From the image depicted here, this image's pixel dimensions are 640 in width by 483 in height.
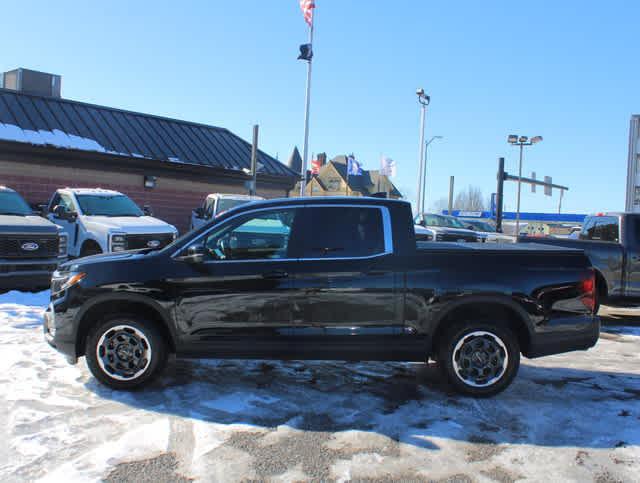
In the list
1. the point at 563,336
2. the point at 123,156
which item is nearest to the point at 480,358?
the point at 563,336

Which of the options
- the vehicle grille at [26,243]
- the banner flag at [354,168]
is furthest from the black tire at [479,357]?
the banner flag at [354,168]

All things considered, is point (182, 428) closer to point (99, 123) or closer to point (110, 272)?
point (110, 272)

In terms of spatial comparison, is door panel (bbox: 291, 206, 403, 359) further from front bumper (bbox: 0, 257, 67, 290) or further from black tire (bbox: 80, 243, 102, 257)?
black tire (bbox: 80, 243, 102, 257)

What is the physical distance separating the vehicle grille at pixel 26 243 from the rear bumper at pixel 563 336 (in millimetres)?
8395

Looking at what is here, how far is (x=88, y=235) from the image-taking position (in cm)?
1106

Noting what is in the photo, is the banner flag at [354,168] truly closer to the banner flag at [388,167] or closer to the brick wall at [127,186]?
the banner flag at [388,167]

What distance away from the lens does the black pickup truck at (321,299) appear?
4941mm

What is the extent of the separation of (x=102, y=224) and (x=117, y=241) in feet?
2.15

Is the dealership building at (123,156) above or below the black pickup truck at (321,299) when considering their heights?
above

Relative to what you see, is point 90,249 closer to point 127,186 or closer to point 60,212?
point 60,212

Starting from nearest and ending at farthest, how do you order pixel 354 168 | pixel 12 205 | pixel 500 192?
pixel 12 205 < pixel 500 192 < pixel 354 168

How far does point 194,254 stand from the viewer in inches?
196

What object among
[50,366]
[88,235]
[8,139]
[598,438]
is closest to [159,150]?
[8,139]

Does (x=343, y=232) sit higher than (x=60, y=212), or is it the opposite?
(x=60, y=212)
